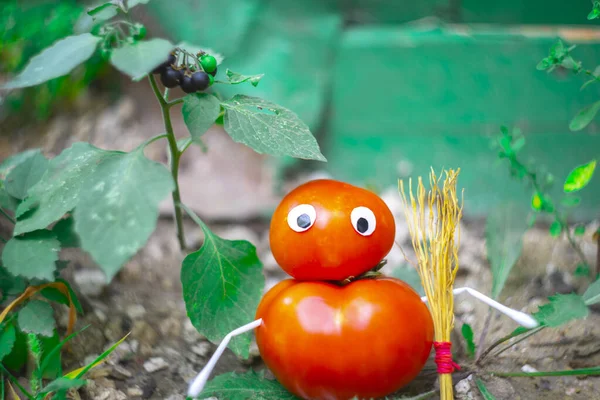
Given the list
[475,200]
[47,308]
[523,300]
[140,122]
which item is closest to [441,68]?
[475,200]

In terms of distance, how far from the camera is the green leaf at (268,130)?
33.1 inches

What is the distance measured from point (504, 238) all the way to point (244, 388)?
0.66m

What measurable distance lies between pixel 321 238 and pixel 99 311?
545 millimetres

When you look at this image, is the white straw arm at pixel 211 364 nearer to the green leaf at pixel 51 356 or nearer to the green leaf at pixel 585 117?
the green leaf at pixel 51 356

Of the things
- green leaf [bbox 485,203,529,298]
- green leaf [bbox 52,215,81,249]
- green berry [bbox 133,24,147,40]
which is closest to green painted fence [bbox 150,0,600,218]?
green leaf [bbox 485,203,529,298]

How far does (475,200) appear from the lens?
1.85 metres

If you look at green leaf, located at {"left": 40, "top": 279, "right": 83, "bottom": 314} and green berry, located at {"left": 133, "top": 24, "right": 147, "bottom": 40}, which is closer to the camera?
green berry, located at {"left": 133, "top": 24, "right": 147, "bottom": 40}

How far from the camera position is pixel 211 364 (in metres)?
0.82

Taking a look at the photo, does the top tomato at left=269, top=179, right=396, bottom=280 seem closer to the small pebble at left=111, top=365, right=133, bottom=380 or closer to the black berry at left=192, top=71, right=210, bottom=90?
the black berry at left=192, top=71, right=210, bottom=90

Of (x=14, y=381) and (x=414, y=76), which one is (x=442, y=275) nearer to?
(x=14, y=381)

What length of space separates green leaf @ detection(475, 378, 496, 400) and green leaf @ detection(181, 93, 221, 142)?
0.62m

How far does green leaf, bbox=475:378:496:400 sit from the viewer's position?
0.88 m

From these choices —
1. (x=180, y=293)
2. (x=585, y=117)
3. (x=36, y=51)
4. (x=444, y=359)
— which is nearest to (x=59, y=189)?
(x=180, y=293)

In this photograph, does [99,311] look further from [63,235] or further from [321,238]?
[321,238]
